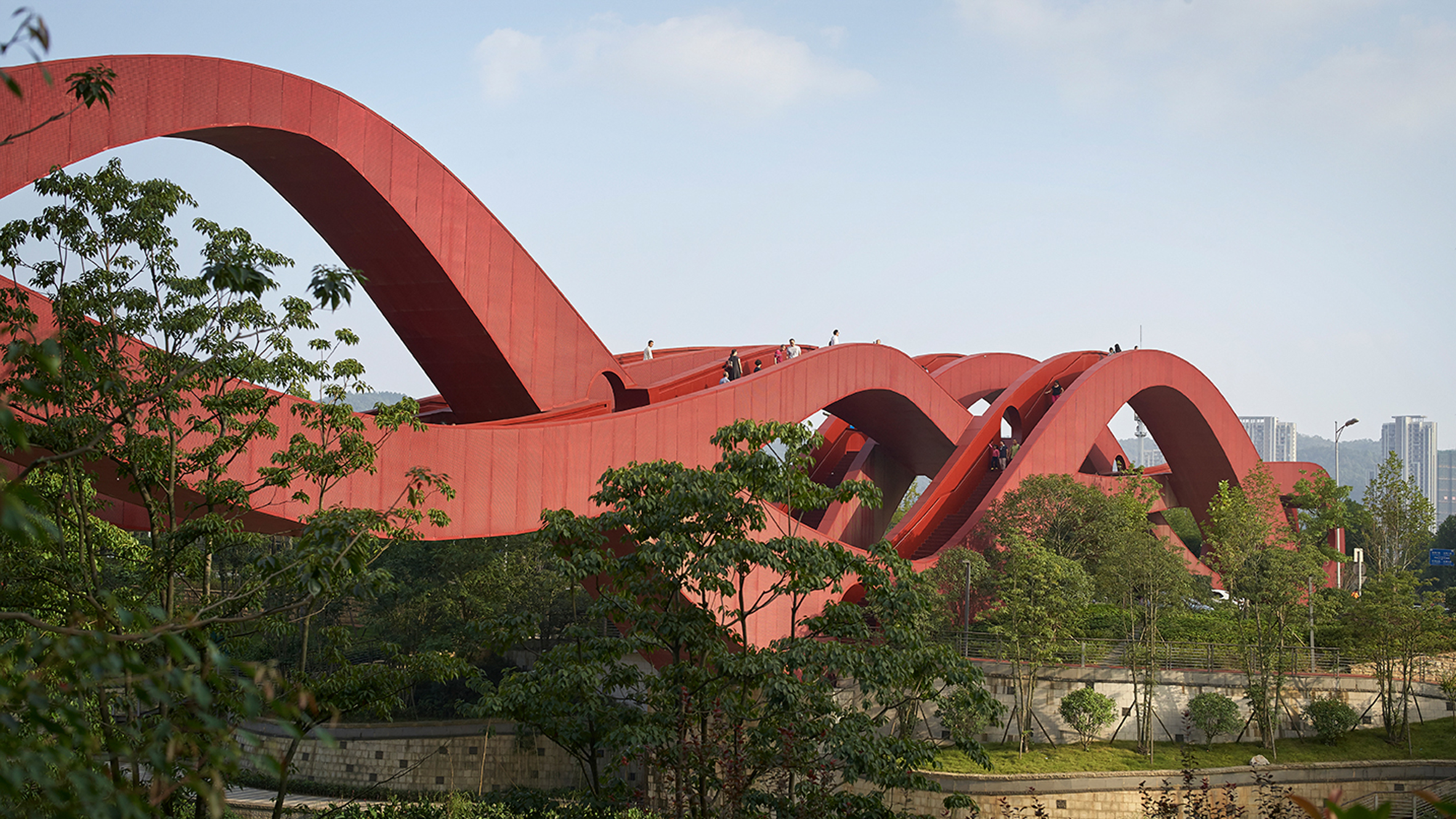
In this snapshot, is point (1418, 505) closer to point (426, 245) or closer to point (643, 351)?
point (643, 351)

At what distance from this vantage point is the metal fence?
23.6 metres

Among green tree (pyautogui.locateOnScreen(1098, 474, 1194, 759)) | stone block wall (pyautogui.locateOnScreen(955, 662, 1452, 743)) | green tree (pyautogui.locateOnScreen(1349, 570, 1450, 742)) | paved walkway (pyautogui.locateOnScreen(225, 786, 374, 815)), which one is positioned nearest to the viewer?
paved walkway (pyautogui.locateOnScreen(225, 786, 374, 815))

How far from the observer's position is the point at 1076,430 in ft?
102

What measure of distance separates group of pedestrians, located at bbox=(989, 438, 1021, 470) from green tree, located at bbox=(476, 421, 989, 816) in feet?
64.0

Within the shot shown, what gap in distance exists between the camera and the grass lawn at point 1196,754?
821 inches

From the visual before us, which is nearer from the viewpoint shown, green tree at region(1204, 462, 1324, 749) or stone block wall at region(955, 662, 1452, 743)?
green tree at region(1204, 462, 1324, 749)

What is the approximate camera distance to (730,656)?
10555 mm

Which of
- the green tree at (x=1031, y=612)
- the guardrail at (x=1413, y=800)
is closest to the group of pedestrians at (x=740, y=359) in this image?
the green tree at (x=1031, y=612)

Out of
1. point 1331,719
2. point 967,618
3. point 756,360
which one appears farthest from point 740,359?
point 1331,719

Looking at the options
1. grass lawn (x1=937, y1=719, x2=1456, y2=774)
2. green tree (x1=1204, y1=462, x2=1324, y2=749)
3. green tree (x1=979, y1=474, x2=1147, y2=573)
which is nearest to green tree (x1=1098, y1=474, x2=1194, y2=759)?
green tree (x1=979, y1=474, x2=1147, y2=573)

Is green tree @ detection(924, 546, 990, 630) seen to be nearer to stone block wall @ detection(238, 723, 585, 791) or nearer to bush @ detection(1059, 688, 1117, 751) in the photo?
bush @ detection(1059, 688, 1117, 751)

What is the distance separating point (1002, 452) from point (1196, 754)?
1188cm

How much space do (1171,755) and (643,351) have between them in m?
14.8

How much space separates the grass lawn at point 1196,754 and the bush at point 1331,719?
0.65 ft
